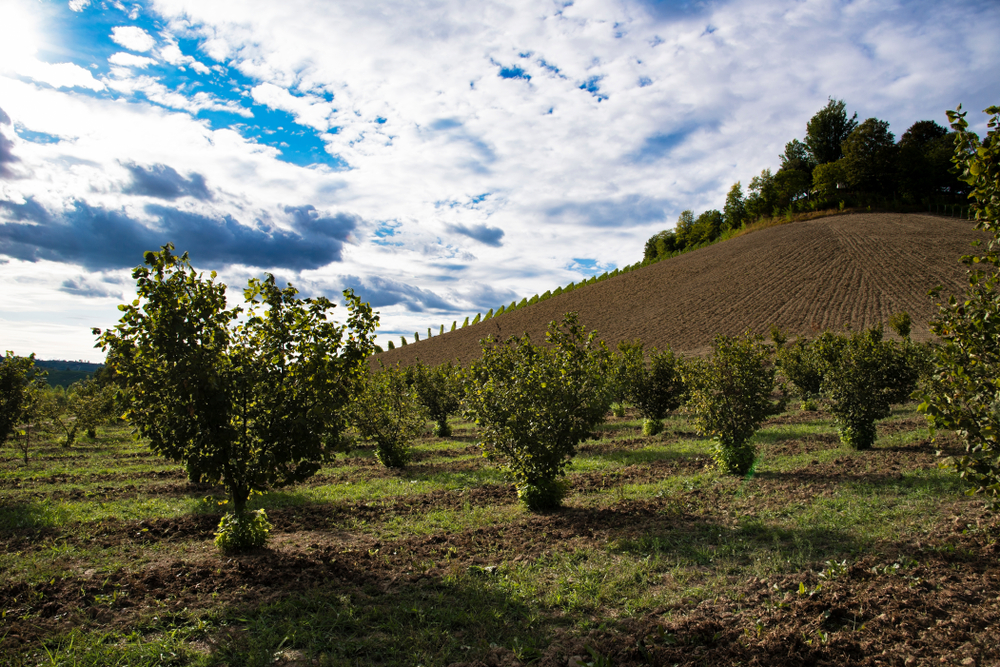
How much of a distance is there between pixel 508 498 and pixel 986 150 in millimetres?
10325

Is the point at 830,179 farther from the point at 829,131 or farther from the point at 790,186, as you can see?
the point at 829,131

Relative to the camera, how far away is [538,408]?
9.86 meters

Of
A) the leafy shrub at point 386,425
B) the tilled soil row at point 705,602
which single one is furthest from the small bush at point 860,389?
the leafy shrub at point 386,425

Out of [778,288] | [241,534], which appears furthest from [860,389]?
[778,288]

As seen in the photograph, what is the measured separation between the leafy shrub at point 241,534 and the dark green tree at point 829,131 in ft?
358

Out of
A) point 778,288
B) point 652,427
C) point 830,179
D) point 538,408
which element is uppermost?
point 830,179

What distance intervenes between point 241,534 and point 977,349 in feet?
35.1

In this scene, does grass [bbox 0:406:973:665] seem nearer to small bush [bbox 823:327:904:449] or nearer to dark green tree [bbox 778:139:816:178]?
small bush [bbox 823:327:904:449]

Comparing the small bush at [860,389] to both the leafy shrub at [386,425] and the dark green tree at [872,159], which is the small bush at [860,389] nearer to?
the leafy shrub at [386,425]

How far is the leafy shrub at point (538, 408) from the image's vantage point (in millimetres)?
9711

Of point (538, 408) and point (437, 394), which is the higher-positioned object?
point (538, 408)

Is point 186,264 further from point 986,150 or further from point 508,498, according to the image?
point 986,150

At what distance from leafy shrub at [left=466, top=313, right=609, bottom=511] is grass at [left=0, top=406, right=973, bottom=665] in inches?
40.1

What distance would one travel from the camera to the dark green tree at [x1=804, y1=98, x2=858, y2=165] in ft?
291
